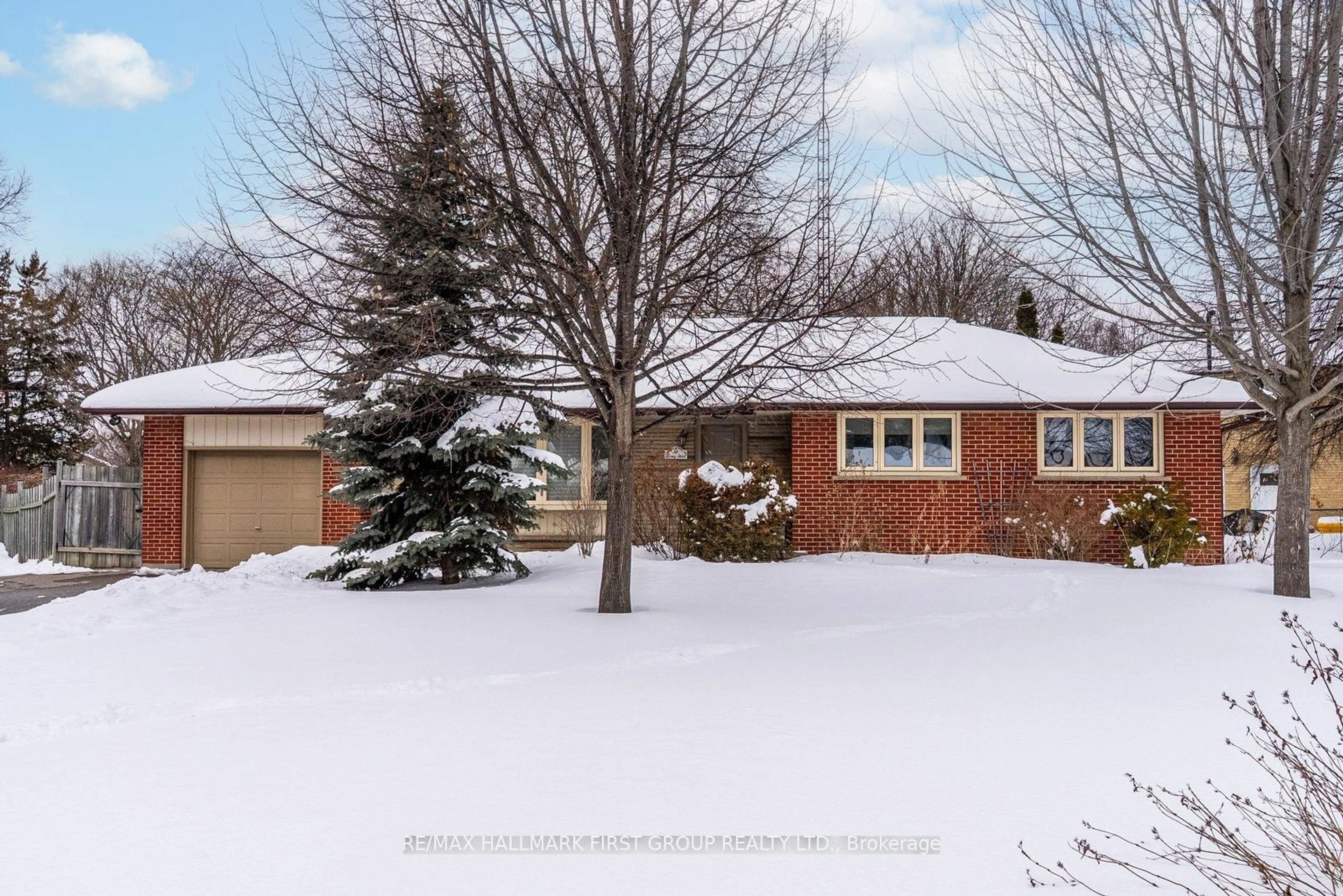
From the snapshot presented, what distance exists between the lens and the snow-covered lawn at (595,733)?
3.90 meters

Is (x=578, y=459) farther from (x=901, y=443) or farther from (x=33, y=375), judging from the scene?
(x=33, y=375)

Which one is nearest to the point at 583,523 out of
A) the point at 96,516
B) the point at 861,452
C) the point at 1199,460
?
the point at 861,452

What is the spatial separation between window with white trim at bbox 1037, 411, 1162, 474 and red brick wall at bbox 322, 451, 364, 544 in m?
11.2

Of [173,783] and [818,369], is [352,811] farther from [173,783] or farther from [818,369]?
[818,369]

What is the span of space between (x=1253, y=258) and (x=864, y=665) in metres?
4.79

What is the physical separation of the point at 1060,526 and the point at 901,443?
276cm

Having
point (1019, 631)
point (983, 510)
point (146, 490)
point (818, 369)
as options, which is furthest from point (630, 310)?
point (146, 490)

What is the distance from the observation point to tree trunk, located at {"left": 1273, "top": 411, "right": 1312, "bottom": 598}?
35.0 feet

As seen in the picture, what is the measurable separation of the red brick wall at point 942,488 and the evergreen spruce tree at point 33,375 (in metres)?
20.7

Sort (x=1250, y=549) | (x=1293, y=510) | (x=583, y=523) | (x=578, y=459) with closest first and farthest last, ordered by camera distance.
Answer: (x=1293, y=510), (x=583, y=523), (x=1250, y=549), (x=578, y=459)

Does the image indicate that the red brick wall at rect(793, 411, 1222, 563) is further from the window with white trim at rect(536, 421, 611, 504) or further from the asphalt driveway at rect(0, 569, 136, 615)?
the asphalt driveway at rect(0, 569, 136, 615)

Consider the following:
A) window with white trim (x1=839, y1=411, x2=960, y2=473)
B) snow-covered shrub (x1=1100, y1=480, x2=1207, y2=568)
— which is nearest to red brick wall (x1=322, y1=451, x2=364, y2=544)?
window with white trim (x1=839, y1=411, x2=960, y2=473)

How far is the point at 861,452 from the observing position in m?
16.8

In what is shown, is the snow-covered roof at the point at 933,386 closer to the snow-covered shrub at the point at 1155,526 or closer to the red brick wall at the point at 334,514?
the red brick wall at the point at 334,514
